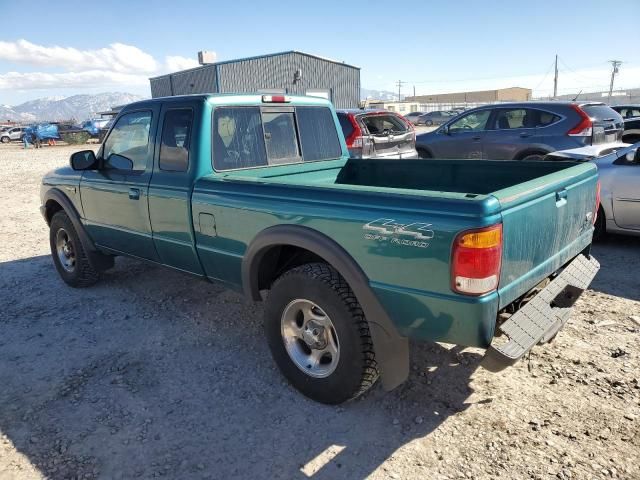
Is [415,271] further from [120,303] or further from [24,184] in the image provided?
[24,184]

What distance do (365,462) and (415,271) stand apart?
1057mm

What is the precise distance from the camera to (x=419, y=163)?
4.25 m

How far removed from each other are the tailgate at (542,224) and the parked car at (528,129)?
17.2ft

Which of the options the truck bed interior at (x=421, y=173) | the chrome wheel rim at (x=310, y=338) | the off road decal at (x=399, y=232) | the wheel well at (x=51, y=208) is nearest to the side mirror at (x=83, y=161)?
the wheel well at (x=51, y=208)

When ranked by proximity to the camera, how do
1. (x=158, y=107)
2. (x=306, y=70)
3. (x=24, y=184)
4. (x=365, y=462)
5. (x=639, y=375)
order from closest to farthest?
(x=365, y=462), (x=639, y=375), (x=158, y=107), (x=24, y=184), (x=306, y=70)

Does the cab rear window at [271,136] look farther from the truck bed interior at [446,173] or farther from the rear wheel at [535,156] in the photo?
the rear wheel at [535,156]

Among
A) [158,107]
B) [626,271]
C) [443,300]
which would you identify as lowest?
[626,271]

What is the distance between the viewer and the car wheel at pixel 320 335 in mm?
2727

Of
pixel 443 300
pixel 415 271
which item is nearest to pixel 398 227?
pixel 415 271

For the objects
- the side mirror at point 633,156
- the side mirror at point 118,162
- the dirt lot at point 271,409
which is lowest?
the dirt lot at point 271,409

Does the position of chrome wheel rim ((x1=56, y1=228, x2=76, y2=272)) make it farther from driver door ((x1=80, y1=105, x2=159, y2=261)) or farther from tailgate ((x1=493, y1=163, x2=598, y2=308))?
tailgate ((x1=493, y1=163, x2=598, y2=308))

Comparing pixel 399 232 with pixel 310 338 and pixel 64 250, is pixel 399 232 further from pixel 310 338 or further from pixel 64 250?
pixel 64 250

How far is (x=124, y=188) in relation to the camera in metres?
4.17

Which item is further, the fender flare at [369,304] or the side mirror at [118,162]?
the side mirror at [118,162]
